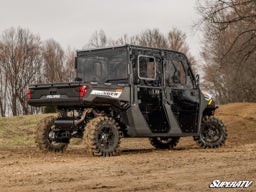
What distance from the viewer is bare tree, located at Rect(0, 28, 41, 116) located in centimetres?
5285

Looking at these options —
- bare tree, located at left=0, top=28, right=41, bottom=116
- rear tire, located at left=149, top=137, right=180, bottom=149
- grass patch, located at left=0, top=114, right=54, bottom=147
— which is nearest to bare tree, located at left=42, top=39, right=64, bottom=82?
bare tree, located at left=0, top=28, right=41, bottom=116

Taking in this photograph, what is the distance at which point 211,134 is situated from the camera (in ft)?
53.0

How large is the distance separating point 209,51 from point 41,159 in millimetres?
44378

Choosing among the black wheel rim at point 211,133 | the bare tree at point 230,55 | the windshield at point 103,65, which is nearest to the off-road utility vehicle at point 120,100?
the windshield at point 103,65

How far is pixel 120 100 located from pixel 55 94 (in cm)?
153

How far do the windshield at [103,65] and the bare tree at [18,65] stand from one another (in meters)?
36.0

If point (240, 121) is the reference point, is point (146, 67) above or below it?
above

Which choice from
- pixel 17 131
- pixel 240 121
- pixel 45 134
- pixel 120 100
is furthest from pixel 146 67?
pixel 240 121

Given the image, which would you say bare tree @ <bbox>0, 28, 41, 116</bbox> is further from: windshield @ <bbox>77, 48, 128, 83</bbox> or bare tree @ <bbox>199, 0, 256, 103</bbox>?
windshield @ <bbox>77, 48, 128, 83</bbox>

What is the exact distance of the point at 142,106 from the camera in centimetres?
1423

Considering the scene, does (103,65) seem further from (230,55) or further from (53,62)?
(53,62)

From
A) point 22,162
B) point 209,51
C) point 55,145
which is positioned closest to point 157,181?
point 22,162

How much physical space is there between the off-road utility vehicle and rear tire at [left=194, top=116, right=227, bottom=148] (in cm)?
19

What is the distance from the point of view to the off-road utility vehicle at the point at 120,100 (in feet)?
43.6
